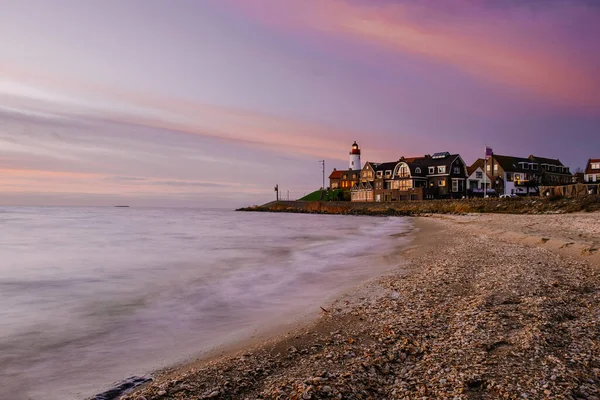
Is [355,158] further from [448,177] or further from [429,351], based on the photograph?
[429,351]

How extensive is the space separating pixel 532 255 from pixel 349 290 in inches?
305

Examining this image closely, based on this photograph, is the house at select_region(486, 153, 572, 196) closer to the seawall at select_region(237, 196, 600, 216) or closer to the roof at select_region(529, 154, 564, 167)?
the roof at select_region(529, 154, 564, 167)

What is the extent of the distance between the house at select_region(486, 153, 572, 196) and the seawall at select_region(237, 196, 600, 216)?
24670 mm

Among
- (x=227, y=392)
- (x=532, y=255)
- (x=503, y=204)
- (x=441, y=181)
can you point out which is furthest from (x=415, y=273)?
(x=441, y=181)

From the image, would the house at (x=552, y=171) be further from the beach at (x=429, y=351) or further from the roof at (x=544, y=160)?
the beach at (x=429, y=351)

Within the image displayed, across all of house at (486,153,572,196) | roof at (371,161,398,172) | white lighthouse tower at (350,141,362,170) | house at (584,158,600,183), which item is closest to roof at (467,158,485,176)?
house at (486,153,572,196)

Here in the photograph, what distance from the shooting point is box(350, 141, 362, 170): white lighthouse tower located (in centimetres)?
11825

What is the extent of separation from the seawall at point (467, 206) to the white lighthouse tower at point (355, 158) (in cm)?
2022

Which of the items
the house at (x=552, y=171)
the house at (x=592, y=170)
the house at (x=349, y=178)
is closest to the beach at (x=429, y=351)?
the house at (x=592, y=170)

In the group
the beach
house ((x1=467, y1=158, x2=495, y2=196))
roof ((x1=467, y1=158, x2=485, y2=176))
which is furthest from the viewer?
roof ((x1=467, y1=158, x2=485, y2=176))

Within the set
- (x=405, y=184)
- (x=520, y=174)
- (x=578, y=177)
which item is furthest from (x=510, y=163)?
(x=405, y=184)

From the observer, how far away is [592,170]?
84.8 meters

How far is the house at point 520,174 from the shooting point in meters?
86.8

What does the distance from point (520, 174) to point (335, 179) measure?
5313 centimetres
